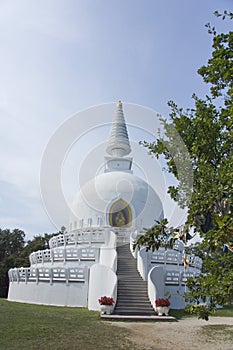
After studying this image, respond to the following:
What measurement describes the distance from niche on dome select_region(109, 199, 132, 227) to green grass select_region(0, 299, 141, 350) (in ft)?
50.9

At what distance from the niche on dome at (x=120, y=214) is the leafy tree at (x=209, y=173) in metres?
19.9

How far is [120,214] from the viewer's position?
27562 millimetres

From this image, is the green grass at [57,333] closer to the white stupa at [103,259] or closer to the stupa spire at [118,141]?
the white stupa at [103,259]

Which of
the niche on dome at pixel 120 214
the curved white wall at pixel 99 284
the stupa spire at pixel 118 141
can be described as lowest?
the curved white wall at pixel 99 284

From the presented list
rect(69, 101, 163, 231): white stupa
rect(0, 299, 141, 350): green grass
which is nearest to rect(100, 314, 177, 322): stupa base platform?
rect(0, 299, 141, 350): green grass

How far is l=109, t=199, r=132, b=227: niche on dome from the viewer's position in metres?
27.2

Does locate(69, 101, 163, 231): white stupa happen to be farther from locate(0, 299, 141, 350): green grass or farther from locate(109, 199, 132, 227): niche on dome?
locate(0, 299, 141, 350): green grass

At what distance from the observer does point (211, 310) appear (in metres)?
5.49

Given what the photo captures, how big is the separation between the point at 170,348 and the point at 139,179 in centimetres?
2407

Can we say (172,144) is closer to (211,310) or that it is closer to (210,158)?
(210,158)

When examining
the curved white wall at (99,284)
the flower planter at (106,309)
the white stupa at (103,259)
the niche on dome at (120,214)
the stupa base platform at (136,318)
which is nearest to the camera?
the stupa base platform at (136,318)

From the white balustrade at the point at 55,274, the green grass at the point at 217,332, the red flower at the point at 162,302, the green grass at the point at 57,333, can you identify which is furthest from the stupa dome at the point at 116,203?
the green grass at the point at 217,332

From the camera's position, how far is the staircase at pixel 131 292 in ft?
41.5

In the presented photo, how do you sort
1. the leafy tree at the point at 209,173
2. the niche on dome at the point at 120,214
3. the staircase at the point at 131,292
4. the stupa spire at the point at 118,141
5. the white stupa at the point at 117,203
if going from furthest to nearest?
the stupa spire at the point at 118,141
the white stupa at the point at 117,203
the niche on dome at the point at 120,214
the staircase at the point at 131,292
the leafy tree at the point at 209,173
